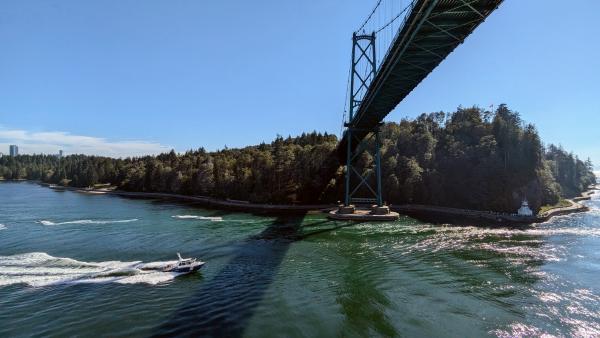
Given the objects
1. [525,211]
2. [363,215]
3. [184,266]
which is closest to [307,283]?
[184,266]

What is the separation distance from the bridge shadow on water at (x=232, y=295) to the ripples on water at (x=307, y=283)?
11 cm

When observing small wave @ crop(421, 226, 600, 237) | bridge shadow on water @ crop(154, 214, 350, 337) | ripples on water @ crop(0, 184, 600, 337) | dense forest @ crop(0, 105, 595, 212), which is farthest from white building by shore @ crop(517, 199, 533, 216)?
bridge shadow on water @ crop(154, 214, 350, 337)

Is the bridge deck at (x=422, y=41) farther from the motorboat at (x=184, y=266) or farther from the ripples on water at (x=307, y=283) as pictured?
the motorboat at (x=184, y=266)

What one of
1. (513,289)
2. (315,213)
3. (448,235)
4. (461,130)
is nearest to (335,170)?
(315,213)

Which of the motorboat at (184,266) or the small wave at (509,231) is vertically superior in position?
the small wave at (509,231)

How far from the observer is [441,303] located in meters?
21.5

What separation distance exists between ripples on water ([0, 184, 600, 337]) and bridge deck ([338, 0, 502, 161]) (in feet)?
52.9

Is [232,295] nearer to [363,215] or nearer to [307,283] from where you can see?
[307,283]

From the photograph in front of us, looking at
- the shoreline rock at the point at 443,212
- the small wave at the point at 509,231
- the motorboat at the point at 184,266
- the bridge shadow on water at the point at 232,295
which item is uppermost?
the shoreline rock at the point at 443,212

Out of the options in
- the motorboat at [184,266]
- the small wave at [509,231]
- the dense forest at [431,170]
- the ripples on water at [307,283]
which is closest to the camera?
the ripples on water at [307,283]

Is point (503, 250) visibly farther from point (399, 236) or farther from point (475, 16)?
point (475, 16)

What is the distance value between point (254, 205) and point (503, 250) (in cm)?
5325

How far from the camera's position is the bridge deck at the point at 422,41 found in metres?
19.3

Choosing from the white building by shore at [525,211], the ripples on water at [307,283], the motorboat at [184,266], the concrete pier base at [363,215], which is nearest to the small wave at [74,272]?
the ripples on water at [307,283]
